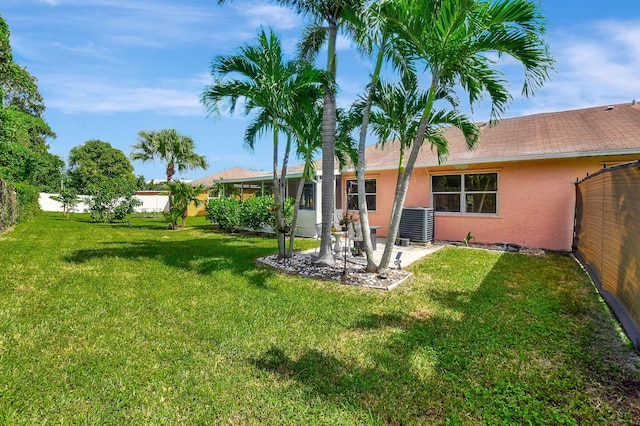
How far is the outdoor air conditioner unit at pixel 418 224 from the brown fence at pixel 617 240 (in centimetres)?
465

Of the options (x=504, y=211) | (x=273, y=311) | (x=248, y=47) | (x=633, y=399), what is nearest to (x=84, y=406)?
(x=273, y=311)

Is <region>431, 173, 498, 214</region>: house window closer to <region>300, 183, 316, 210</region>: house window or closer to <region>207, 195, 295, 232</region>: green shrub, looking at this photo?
<region>300, 183, 316, 210</region>: house window

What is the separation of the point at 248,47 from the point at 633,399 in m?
8.37

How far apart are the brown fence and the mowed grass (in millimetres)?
344

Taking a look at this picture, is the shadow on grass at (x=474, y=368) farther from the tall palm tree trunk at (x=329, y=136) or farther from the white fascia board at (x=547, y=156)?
the white fascia board at (x=547, y=156)

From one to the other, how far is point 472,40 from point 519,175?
624cm

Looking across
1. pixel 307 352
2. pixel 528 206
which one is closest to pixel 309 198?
pixel 528 206

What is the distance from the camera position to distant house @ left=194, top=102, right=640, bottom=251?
9.27 metres

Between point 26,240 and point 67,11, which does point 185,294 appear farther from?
point 26,240

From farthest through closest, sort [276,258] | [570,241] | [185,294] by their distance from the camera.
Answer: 1. [570,241]
2. [276,258]
3. [185,294]

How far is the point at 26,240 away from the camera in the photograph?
1150 centimetres

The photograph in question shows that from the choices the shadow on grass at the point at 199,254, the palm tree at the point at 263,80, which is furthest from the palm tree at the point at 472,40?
the shadow on grass at the point at 199,254

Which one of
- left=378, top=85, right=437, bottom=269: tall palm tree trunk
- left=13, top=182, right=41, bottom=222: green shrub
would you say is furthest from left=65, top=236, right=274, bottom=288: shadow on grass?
left=13, top=182, right=41, bottom=222: green shrub

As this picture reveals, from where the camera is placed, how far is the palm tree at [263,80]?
704 cm
